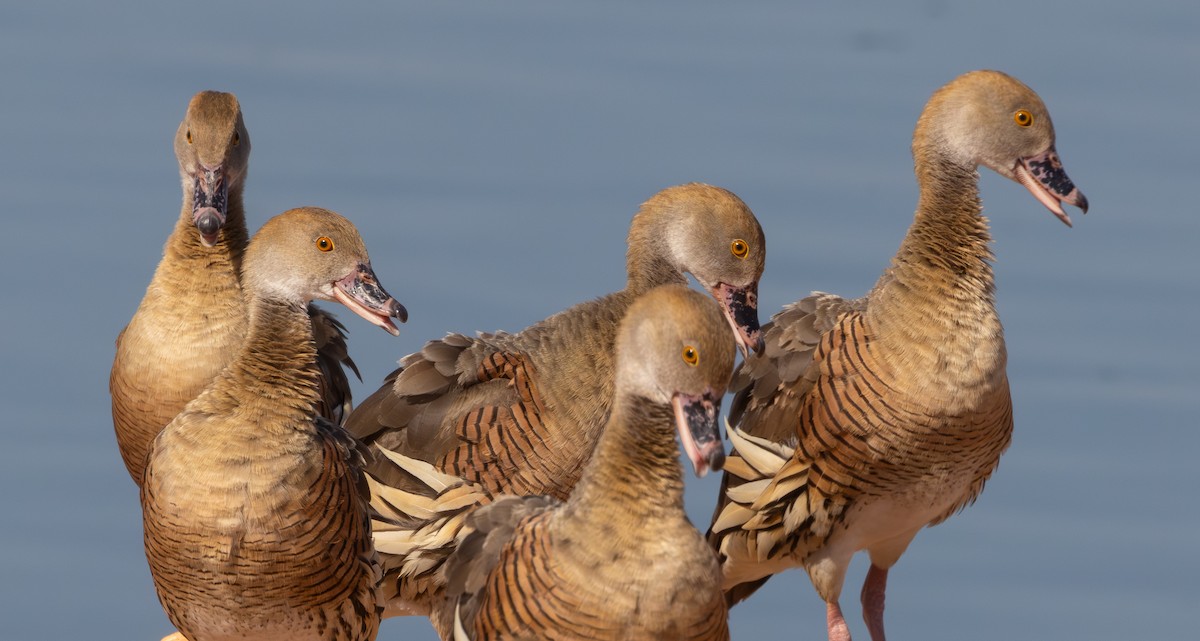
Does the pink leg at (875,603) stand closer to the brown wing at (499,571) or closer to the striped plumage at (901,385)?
the striped plumage at (901,385)

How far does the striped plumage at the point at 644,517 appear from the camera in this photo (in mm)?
6230

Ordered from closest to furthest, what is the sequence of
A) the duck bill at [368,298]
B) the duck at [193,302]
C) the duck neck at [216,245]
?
the duck bill at [368,298]
the duck at [193,302]
the duck neck at [216,245]

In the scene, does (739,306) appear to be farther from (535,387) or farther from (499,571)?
(499,571)

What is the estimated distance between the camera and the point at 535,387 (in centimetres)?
801

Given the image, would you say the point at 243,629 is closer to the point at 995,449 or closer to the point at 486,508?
the point at 486,508

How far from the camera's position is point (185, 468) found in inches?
272

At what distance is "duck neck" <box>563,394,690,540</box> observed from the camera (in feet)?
20.9

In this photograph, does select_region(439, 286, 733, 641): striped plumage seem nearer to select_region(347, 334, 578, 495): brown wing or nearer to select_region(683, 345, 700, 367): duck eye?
select_region(683, 345, 700, 367): duck eye

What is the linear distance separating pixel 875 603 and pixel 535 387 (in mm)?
1875

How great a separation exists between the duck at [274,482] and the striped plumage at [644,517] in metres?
0.83

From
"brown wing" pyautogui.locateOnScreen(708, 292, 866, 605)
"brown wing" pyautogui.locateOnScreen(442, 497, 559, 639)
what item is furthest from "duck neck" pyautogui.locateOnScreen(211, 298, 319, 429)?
"brown wing" pyautogui.locateOnScreen(708, 292, 866, 605)

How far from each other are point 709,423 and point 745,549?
7.58 ft

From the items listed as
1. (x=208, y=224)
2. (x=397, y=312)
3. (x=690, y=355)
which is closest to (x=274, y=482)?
(x=397, y=312)

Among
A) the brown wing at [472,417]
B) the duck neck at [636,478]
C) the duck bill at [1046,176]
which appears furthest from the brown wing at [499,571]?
the duck bill at [1046,176]
